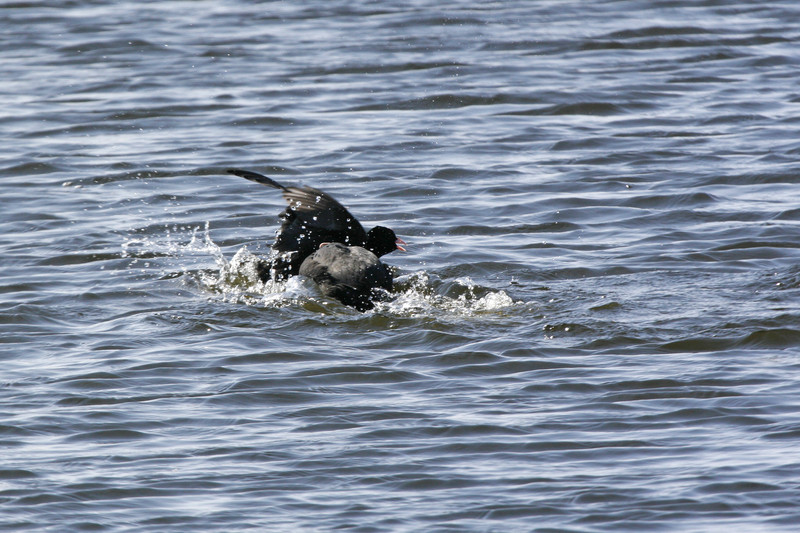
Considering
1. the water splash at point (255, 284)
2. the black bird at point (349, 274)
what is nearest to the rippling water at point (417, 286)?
the water splash at point (255, 284)

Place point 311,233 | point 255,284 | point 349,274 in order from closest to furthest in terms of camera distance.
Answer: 1. point 349,274
2. point 255,284
3. point 311,233

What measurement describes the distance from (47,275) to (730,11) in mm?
12276

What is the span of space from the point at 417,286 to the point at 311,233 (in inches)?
31.2

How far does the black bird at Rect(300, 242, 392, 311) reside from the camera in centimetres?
778

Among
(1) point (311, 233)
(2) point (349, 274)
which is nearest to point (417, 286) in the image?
(2) point (349, 274)

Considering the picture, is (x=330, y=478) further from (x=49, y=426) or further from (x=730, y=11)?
(x=730, y=11)

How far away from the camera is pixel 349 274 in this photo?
785 centimetres

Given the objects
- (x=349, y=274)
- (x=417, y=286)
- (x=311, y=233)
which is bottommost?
(x=417, y=286)

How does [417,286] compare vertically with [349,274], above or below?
below

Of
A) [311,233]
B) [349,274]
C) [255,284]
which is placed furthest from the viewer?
[311,233]

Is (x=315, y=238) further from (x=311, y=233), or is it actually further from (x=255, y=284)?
(x=255, y=284)

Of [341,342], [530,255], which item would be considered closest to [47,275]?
[341,342]

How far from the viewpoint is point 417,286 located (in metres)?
8.37

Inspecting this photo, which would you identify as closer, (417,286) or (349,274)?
(349,274)
